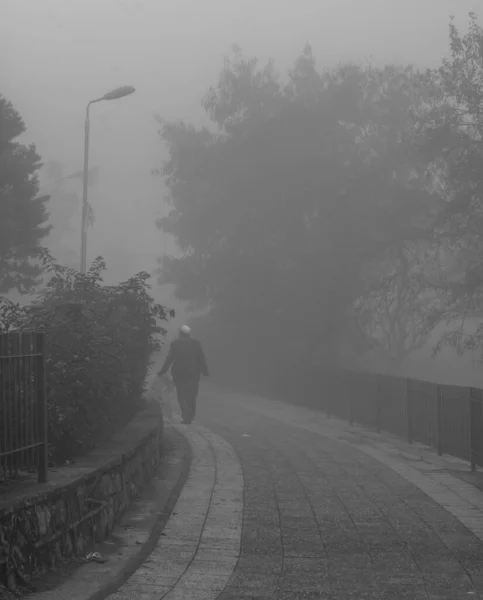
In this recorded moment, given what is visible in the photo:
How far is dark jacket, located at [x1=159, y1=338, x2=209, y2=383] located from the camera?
59.2ft

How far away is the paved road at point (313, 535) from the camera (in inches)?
252

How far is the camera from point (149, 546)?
7.42 meters

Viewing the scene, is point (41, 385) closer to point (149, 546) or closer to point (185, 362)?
point (149, 546)

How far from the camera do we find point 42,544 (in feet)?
20.5

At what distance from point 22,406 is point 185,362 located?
36.2ft

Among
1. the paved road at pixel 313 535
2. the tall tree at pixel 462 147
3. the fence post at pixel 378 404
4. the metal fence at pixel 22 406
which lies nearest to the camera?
the paved road at pixel 313 535

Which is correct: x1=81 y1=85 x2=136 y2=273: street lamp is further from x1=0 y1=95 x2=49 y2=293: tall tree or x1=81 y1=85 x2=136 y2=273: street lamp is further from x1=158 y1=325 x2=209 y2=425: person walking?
x1=0 y1=95 x2=49 y2=293: tall tree

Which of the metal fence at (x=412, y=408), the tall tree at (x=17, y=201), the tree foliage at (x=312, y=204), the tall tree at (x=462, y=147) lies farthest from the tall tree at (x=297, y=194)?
the metal fence at (x=412, y=408)

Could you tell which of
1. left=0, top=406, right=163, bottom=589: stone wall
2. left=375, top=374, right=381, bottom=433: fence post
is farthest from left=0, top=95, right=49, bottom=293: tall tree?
left=0, top=406, right=163, bottom=589: stone wall

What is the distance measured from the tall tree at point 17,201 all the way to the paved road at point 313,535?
70.5 ft

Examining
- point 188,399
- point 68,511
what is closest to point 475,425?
point 188,399

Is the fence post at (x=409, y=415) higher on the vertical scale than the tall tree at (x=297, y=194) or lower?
lower

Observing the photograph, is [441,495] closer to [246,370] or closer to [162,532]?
[162,532]

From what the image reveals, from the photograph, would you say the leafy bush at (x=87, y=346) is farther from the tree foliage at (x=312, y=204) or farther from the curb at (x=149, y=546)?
the tree foliage at (x=312, y=204)
